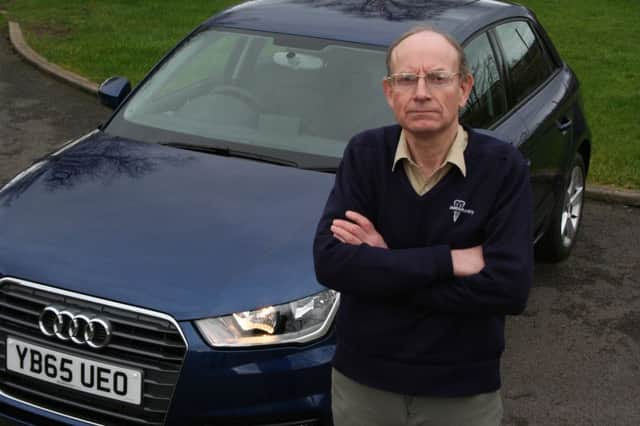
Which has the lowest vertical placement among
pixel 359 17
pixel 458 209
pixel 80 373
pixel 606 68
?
pixel 606 68

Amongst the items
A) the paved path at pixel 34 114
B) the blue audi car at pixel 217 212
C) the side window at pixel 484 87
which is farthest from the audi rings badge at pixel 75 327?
the paved path at pixel 34 114

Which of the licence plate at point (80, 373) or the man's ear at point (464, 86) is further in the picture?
the licence plate at point (80, 373)

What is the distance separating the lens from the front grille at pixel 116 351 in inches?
139

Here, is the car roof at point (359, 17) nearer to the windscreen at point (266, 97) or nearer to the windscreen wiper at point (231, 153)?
the windscreen at point (266, 97)

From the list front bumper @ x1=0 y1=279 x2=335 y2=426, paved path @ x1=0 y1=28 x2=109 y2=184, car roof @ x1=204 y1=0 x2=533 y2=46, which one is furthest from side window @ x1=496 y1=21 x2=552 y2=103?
paved path @ x1=0 y1=28 x2=109 y2=184

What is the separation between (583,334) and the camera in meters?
5.50

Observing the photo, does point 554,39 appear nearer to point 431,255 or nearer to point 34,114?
point 34,114

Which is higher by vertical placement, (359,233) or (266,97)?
(359,233)

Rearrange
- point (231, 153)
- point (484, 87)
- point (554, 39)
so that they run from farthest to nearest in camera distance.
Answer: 1. point (554, 39)
2. point (484, 87)
3. point (231, 153)

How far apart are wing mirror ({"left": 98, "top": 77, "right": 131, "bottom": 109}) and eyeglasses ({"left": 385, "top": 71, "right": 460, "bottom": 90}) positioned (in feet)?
10.0

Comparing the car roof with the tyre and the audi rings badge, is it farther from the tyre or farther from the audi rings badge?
the audi rings badge

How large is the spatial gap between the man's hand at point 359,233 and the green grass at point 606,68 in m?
5.36

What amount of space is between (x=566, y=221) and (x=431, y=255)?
13.5 feet

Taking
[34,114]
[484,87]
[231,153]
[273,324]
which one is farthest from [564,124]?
[34,114]
